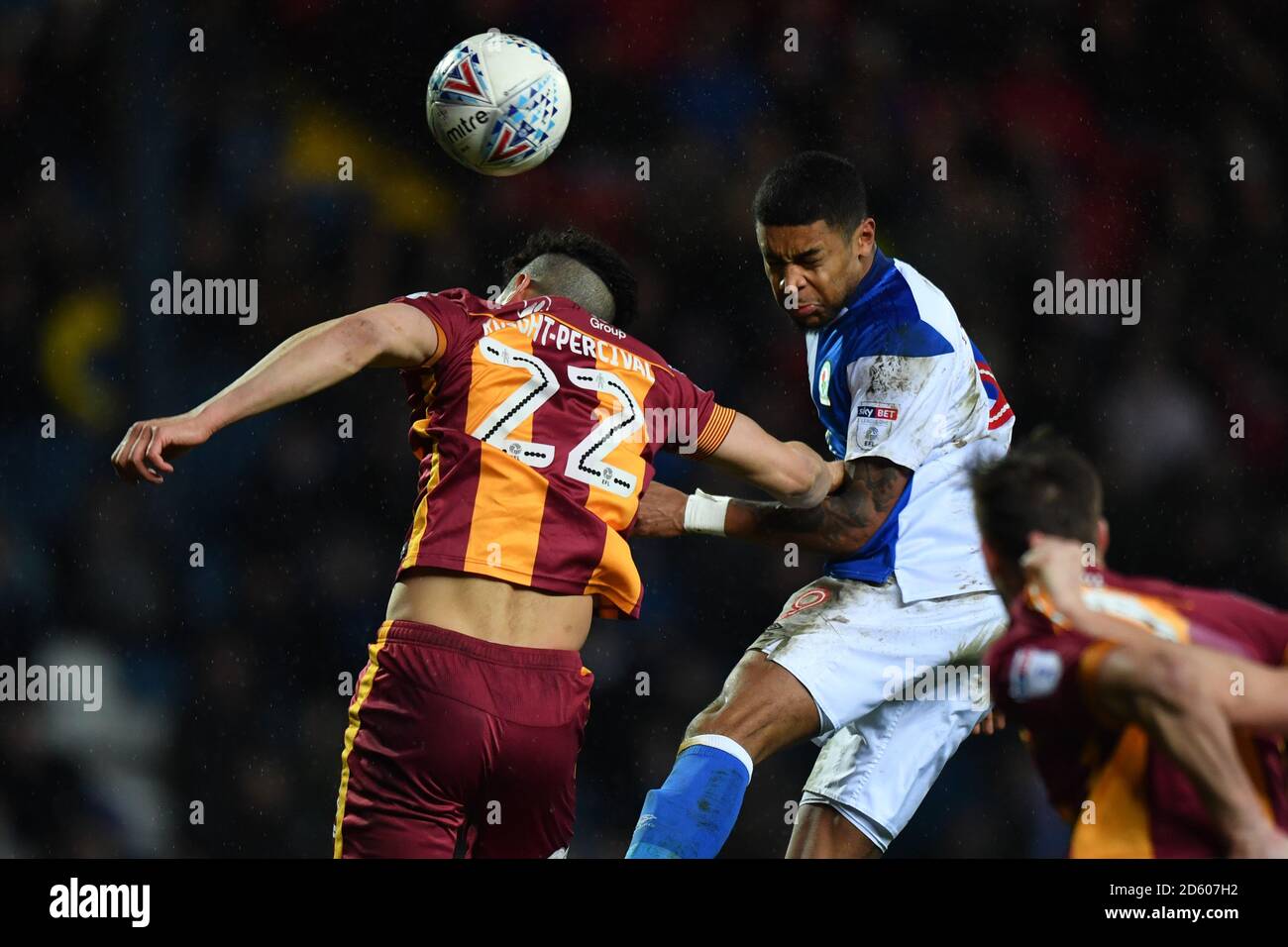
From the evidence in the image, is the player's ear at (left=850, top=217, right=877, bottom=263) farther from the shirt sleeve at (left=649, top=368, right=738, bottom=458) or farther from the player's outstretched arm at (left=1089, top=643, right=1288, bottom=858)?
the player's outstretched arm at (left=1089, top=643, right=1288, bottom=858)

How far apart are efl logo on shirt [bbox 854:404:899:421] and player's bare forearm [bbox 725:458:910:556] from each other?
115 millimetres

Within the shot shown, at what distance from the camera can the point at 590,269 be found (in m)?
3.84

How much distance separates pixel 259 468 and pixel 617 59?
7.68 feet

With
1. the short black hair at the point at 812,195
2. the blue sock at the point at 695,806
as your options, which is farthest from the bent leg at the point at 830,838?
the short black hair at the point at 812,195

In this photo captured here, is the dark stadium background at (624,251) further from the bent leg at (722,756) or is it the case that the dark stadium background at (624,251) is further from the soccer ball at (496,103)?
the bent leg at (722,756)

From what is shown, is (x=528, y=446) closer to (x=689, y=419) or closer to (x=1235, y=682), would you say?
(x=689, y=419)

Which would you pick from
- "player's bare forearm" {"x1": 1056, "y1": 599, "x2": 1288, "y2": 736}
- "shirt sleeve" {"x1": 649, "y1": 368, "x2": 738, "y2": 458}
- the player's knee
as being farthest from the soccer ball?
"player's bare forearm" {"x1": 1056, "y1": 599, "x2": 1288, "y2": 736}

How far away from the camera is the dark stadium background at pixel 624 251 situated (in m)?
6.07

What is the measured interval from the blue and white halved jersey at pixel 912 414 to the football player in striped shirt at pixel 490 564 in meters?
0.87

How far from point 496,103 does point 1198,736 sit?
2.85m

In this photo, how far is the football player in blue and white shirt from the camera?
4098 millimetres

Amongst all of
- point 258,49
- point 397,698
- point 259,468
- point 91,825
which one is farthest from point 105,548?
point 397,698

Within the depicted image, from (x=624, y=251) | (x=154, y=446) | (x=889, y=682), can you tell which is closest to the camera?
(x=154, y=446)

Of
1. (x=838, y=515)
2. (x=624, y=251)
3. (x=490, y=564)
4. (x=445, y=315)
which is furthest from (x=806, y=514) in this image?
(x=624, y=251)
